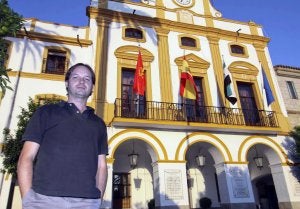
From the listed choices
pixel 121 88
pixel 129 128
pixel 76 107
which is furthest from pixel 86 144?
pixel 121 88

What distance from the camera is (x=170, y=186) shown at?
10.8 m

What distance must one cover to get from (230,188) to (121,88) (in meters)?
6.65

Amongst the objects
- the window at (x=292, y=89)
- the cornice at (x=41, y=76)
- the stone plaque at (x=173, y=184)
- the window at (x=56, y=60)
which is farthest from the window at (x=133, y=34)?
the window at (x=292, y=89)

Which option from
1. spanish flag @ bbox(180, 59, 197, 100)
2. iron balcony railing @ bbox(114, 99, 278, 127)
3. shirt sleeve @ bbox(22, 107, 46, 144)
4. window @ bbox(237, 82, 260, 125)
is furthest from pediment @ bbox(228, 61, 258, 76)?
shirt sleeve @ bbox(22, 107, 46, 144)

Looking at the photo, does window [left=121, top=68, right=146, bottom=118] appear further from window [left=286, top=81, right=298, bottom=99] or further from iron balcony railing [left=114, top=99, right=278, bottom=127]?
window [left=286, top=81, right=298, bottom=99]

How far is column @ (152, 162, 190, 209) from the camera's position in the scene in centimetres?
1055

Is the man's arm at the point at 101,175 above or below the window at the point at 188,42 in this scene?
below

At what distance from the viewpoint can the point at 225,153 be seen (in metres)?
12.1

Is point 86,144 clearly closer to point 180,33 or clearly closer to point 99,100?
point 99,100

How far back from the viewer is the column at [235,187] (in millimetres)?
11406

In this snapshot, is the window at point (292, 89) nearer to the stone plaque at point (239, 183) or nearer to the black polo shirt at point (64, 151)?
the stone plaque at point (239, 183)

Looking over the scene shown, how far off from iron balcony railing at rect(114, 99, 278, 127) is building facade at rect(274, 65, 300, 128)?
272 centimetres

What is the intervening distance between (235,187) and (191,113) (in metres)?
3.83

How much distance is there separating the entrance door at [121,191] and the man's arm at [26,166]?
10977 mm
